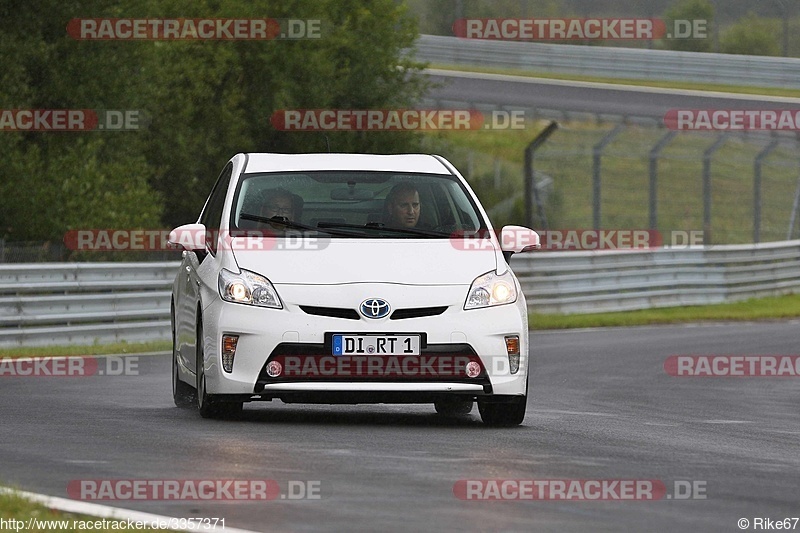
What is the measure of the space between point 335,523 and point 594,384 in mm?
9106

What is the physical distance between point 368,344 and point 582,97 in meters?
37.0

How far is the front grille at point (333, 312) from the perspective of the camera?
9758mm

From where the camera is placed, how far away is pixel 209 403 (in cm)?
1010

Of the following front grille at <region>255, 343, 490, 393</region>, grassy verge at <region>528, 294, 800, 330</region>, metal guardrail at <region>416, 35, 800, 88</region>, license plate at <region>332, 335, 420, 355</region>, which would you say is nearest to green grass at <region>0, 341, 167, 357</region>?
grassy verge at <region>528, 294, 800, 330</region>

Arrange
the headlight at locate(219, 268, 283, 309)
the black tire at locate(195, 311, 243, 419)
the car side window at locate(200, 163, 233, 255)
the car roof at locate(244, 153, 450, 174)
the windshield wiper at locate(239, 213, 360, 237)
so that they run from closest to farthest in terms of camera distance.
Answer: the headlight at locate(219, 268, 283, 309), the black tire at locate(195, 311, 243, 419), the windshield wiper at locate(239, 213, 360, 237), the car side window at locate(200, 163, 233, 255), the car roof at locate(244, 153, 450, 174)

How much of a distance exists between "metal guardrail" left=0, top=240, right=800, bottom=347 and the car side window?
7.32 m

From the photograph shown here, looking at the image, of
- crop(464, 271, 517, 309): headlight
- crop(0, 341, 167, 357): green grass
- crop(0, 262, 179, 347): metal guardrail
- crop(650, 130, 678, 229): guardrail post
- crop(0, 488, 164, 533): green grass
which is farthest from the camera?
crop(650, 130, 678, 229): guardrail post

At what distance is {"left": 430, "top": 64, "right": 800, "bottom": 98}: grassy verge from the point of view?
46.5 metres

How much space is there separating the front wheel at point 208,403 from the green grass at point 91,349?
787cm

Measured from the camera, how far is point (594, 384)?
50.0 feet

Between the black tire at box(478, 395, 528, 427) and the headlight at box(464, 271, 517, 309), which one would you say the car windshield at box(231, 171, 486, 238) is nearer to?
the headlight at box(464, 271, 517, 309)

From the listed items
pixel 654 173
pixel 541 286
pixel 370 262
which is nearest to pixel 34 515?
pixel 370 262

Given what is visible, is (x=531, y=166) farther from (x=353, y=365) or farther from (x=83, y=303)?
(x=353, y=365)

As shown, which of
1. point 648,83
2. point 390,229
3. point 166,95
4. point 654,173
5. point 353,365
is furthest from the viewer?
point 648,83
